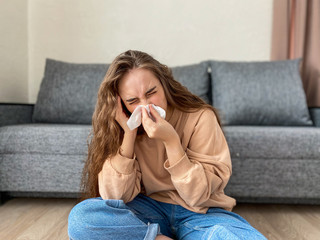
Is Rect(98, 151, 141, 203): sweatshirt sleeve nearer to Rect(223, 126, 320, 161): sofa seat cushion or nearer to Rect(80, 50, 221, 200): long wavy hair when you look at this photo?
Rect(80, 50, 221, 200): long wavy hair

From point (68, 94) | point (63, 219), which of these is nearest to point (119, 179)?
point (63, 219)

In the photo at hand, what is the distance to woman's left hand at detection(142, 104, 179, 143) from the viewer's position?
38.4 inches

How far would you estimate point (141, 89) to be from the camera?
1.03m

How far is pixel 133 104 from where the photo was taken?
3.46 feet

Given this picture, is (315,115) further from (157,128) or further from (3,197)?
(3,197)

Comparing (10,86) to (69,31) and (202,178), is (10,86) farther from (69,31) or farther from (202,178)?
(202,178)

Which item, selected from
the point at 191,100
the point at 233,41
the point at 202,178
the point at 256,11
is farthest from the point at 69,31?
the point at 202,178

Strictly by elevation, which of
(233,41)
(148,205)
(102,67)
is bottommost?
(148,205)

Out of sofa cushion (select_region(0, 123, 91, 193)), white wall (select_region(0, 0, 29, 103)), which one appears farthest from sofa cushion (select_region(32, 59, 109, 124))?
sofa cushion (select_region(0, 123, 91, 193))

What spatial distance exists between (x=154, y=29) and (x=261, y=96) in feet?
3.36

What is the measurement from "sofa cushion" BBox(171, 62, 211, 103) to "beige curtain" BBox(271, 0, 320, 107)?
0.70 m

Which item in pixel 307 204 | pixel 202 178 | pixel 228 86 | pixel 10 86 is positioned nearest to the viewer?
pixel 202 178

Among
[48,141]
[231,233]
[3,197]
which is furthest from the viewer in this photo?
[3,197]

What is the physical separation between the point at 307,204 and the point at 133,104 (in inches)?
52.3
